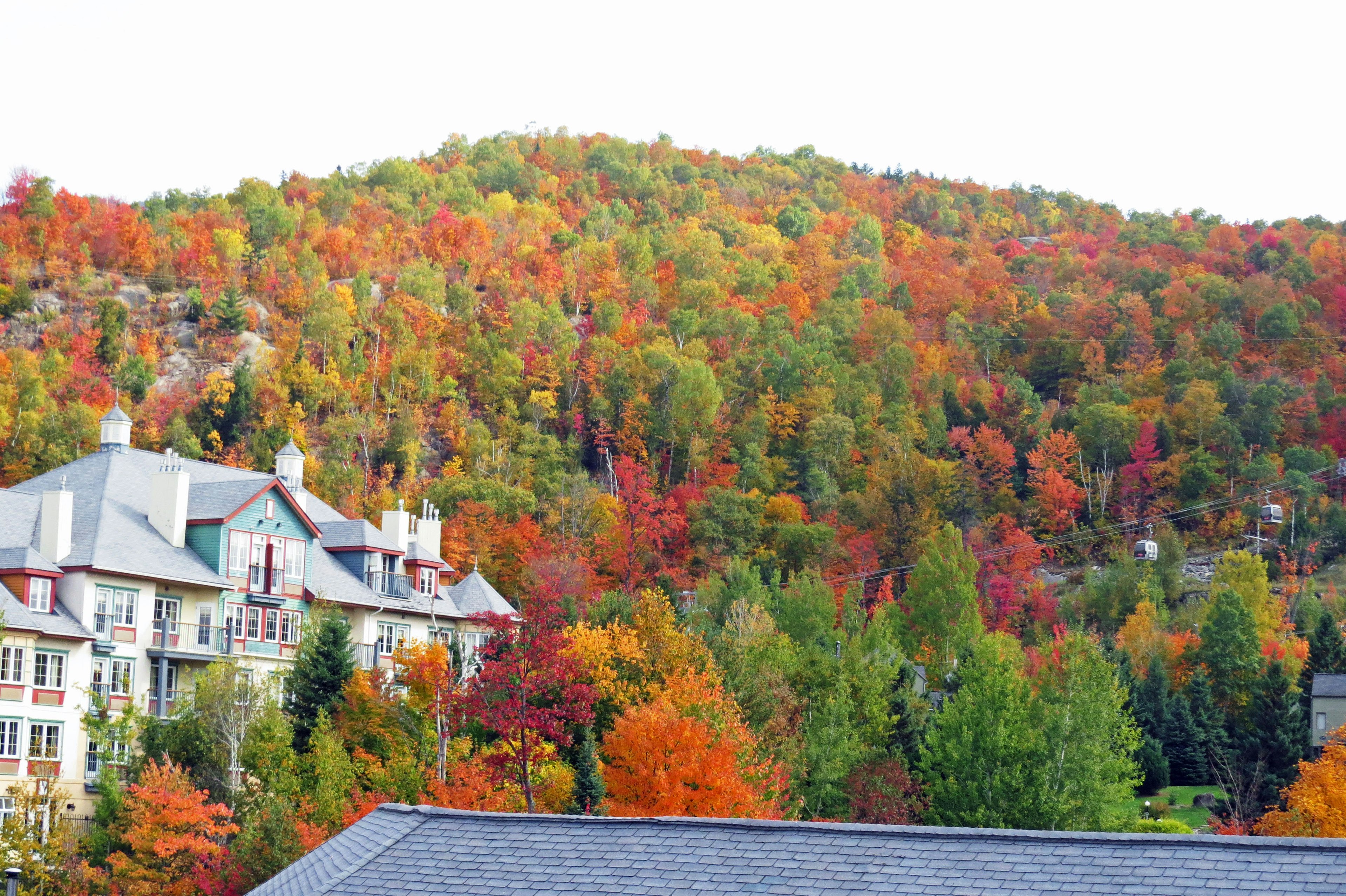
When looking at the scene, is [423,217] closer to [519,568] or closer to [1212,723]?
[519,568]

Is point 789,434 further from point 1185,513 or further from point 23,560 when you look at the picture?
point 23,560

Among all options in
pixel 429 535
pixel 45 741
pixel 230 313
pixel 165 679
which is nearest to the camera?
pixel 45 741

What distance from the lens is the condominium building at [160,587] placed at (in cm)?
4747

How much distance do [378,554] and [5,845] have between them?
22.7 metres

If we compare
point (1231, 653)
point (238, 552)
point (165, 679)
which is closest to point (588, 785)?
point (165, 679)

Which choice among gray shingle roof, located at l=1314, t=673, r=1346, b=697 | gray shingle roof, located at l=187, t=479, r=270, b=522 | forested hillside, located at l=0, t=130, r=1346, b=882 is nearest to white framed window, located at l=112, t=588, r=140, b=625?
gray shingle roof, located at l=187, t=479, r=270, b=522

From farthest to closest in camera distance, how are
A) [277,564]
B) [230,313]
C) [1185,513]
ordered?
[1185,513]
[230,313]
[277,564]

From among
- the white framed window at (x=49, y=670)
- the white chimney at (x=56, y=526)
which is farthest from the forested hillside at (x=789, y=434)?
the white chimney at (x=56, y=526)

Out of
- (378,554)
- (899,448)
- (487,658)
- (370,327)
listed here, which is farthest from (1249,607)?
(370,327)

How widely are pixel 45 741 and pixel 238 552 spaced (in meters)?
10.3

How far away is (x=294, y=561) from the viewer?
2239 inches

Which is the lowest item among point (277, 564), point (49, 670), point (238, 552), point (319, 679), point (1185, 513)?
point (319, 679)

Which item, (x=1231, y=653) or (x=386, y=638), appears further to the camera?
(x=1231, y=653)

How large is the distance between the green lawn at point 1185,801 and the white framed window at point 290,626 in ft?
105
